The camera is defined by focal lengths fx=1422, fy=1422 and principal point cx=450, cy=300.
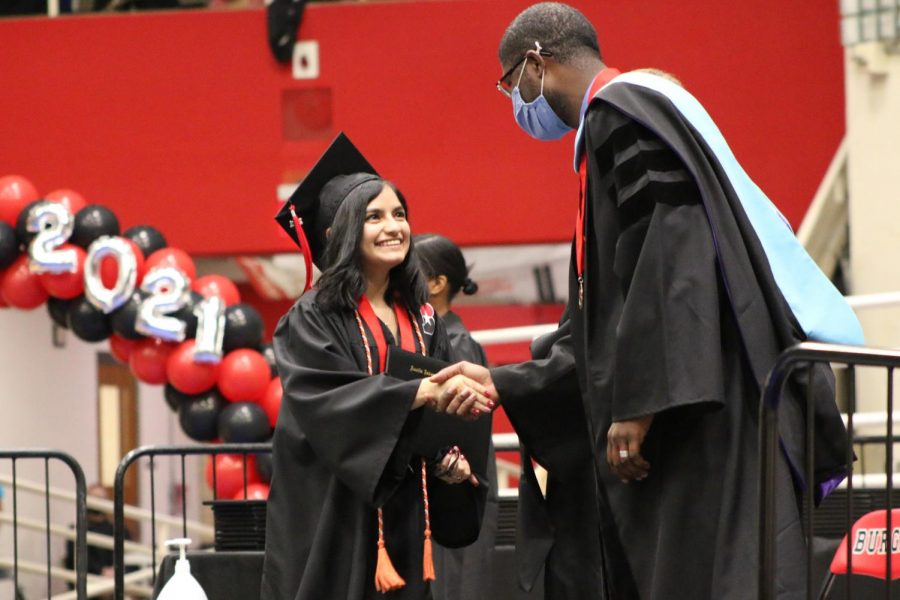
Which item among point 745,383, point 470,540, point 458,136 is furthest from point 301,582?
point 458,136

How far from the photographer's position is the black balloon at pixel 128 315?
30.1 feet

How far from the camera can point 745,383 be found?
3293 millimetres

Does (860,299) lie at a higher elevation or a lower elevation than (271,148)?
lower

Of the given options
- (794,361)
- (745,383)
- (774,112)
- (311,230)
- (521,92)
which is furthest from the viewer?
(774,112)

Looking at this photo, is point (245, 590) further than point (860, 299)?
No

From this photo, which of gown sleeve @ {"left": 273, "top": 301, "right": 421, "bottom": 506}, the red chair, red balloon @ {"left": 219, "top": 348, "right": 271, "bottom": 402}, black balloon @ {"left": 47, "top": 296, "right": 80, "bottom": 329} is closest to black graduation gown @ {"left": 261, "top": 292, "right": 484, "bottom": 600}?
gown sleeve @ {"left": 273, "top": 301, "right": 421, "bottom": 506}

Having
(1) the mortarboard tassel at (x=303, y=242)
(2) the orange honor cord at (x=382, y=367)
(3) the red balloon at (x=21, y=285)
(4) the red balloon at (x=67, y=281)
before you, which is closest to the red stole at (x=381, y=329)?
(2) the orange honor cord at (x=382, y=367)

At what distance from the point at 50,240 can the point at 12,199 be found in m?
0.45

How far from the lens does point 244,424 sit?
9.05 meters

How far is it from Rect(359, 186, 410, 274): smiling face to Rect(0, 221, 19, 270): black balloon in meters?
5.55

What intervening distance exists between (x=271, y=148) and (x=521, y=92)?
768 cm

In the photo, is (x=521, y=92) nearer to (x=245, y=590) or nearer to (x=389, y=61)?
(x=245, y=590)

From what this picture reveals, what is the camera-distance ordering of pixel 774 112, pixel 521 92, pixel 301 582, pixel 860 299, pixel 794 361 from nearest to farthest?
pixel 794 361 → pixel 521 92 → pixel 301 582 → pixel 860 299 → pixel 774 112

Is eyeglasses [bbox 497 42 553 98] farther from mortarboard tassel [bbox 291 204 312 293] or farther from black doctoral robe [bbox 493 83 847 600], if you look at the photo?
mortarboard tassel [bbox 291 204 312 293]
